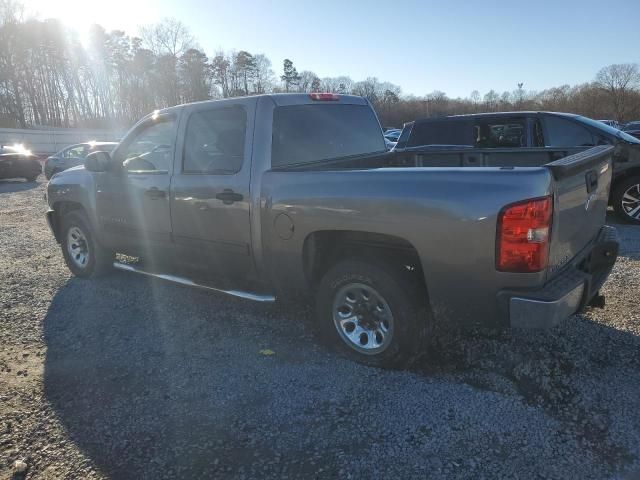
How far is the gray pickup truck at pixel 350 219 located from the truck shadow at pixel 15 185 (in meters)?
13.3

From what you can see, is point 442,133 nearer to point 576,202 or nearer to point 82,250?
point 576,202

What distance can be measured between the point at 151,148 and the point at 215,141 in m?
1.02

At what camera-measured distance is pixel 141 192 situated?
15.3ft

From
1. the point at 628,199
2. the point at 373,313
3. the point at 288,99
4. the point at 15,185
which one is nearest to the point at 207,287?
the point at 373,313

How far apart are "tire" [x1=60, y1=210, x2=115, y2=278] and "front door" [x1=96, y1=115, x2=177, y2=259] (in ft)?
1.33

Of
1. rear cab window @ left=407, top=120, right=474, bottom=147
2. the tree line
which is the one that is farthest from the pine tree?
rear cab window @ left=407, top=120, right=474, bottom=147

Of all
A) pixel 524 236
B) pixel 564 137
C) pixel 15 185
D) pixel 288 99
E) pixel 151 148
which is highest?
pixel 288 99

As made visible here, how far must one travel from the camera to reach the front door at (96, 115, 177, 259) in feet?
14.7

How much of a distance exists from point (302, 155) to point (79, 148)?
1709cm

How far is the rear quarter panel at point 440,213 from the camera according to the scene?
2.60 metres

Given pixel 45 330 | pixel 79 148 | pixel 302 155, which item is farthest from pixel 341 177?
pixel 79 148

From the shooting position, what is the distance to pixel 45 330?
4.41m

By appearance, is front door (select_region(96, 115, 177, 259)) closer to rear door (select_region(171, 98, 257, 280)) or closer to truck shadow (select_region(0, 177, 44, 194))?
rear door (select_region(171, 98, 257, 280))

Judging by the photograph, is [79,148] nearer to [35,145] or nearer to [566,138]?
[566,138]
